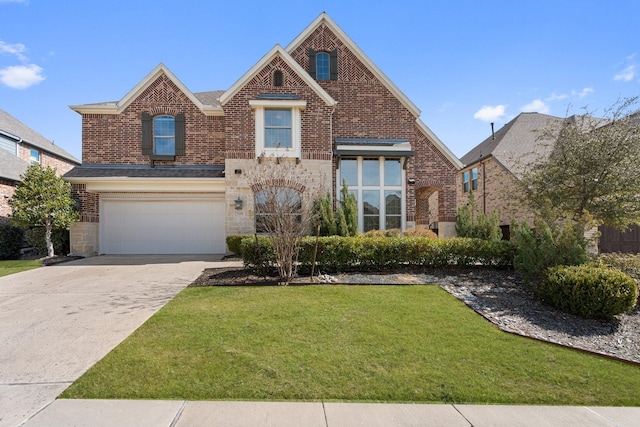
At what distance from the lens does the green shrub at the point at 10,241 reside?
42.9 feet

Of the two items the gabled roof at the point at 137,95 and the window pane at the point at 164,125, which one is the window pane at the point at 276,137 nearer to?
the gabled roof at the point at 137,95

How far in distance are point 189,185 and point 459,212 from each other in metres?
10.7

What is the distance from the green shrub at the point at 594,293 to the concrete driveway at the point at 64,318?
734cm

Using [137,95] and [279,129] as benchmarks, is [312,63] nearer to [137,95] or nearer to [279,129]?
[279,129]

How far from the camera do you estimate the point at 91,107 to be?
1373 centimetres

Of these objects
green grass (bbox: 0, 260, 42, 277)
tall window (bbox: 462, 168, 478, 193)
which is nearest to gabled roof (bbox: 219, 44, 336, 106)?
green grass (bbox: 0, 260, 42, 277)

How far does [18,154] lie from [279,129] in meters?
19.4

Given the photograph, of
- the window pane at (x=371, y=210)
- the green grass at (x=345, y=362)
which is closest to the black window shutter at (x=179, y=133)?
the window pane at (x=371, y=210)

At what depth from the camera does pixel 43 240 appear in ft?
42.0

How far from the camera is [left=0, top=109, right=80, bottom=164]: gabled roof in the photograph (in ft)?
70.1

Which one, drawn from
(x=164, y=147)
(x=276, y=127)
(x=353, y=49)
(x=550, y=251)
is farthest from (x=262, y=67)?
(x=550, y=251)

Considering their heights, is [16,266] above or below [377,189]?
below

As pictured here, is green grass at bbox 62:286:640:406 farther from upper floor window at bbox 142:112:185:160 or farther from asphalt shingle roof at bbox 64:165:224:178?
upper floor window at bbox 142:112:185:160

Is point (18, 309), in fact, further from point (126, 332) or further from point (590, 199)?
point (590, 199)
